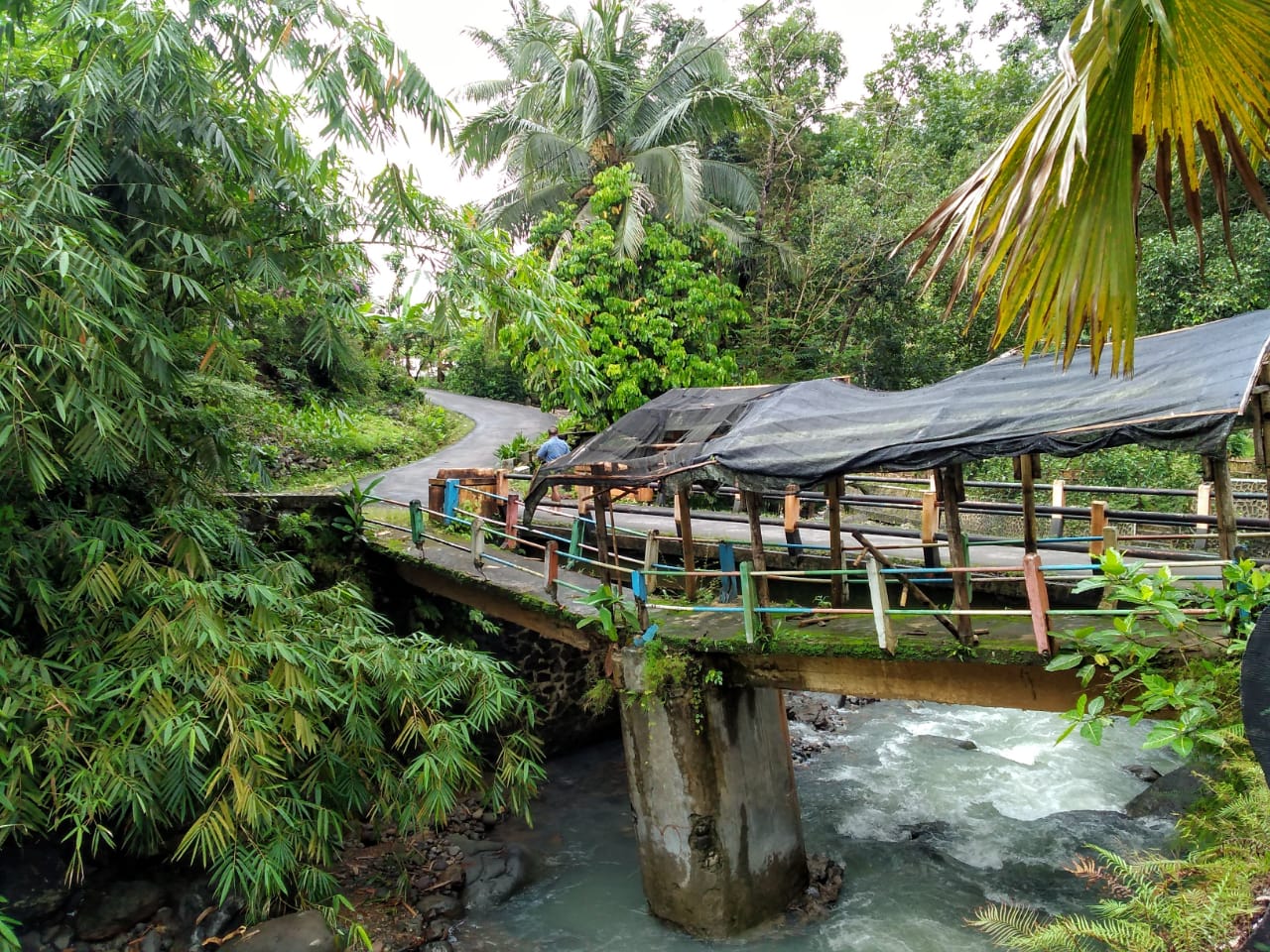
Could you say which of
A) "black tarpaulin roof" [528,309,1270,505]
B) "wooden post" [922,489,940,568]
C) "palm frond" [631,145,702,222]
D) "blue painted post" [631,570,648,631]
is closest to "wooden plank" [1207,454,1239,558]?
"black tarpaulin roof" [528,309,1270,505]

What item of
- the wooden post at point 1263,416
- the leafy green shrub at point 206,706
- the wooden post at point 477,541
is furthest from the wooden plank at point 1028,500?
the wooden post at point 477,541

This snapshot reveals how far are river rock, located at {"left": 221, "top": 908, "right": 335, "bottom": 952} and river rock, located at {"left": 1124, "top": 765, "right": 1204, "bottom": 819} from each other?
8650 mm

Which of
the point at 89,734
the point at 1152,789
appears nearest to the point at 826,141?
the point at 1152,789

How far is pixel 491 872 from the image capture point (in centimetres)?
880

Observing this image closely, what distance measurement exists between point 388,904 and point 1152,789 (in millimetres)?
8635

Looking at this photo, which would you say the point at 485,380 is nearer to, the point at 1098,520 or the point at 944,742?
the point at 944,742

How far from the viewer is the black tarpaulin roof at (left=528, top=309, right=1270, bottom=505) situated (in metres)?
4.61

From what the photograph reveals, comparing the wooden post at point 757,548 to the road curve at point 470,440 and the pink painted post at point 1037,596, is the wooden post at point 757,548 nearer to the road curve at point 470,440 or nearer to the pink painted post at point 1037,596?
the pink painted post at point 1037,596

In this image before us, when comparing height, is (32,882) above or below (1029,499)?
below

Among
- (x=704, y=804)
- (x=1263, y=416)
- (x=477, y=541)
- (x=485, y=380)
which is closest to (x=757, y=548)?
(x=704, y=804)

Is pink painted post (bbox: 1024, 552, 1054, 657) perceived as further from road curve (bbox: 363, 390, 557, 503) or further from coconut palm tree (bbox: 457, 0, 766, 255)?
coconut palm tree (bbox: 457, 0, 766, 255)

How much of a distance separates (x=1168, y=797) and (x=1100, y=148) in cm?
919

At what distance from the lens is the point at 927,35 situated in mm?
22281

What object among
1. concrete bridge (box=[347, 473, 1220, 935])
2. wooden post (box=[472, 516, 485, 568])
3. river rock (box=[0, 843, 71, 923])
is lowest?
river rock (box=[0, 843, 71, 923])
